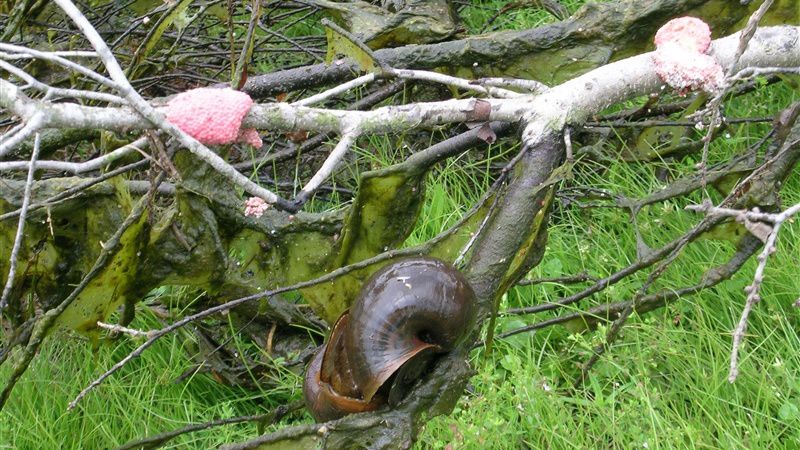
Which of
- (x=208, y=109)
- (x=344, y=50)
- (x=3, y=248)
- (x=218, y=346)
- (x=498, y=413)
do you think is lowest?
(x=218, y=346)

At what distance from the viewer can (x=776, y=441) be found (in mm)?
2164

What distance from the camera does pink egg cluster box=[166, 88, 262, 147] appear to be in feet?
4.77

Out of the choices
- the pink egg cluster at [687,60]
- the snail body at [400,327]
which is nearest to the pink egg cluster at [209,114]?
the snail body at [400,327]

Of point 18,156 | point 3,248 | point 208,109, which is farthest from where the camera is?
point 18,156

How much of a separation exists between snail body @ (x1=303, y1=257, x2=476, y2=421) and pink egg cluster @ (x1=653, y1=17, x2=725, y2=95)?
714mm

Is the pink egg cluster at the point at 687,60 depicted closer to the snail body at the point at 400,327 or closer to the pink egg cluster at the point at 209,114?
the snail body at the point at 400,327

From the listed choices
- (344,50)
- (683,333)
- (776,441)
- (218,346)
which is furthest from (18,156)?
(776,441)

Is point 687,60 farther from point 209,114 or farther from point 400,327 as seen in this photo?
point 209,114

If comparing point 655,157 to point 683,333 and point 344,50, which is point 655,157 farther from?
point 344,50

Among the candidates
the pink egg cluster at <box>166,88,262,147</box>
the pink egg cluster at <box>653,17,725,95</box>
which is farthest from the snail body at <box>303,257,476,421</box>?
the pink egg cluster at <box>653,17,725,95</box>

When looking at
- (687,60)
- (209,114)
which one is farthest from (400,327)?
(687,60)

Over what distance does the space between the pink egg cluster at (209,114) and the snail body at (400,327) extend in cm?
41

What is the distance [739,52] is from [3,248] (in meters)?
1.81

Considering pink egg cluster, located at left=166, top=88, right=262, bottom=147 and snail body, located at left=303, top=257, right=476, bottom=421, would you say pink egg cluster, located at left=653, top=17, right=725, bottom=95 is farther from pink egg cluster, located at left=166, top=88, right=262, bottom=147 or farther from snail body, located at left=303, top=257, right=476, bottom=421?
pink egg cluster, located at left=166, top=88, right=262, bottom=147
